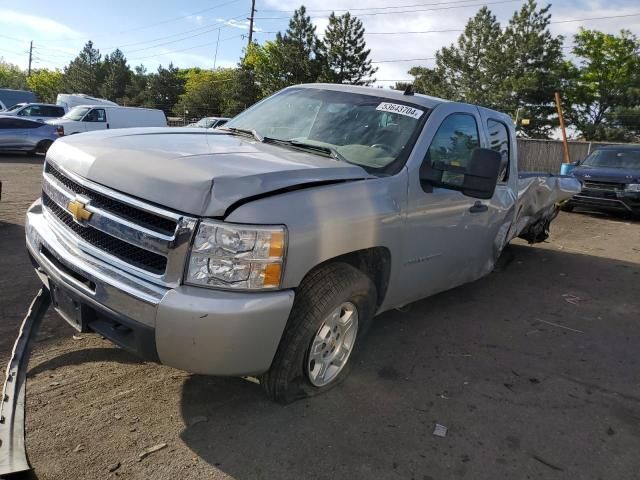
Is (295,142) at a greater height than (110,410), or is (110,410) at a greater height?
(295,142)

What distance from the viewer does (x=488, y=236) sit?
15.1 feet

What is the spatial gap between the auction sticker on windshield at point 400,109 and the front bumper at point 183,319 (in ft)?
6.10

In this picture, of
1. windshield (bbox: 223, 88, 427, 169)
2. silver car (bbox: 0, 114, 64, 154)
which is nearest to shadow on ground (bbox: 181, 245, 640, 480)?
windshield (bbox: 223, 88, 427, 169)

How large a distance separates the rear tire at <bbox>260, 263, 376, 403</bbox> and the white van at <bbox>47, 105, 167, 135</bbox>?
1770 cm

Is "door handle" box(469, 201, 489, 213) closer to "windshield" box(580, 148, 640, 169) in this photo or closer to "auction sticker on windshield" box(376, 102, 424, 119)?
"auction sticker on windshield" box(376, 102, 424, 119)

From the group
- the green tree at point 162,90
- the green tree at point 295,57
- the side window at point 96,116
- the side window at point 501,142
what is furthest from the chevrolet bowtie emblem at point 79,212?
the green tree at point 162,90

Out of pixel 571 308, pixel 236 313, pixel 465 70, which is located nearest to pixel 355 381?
pixel 236 313

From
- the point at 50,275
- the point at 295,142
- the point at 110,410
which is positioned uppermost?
the point at 295,142

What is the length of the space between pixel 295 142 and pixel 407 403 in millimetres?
1865

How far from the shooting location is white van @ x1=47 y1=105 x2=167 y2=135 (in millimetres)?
18844

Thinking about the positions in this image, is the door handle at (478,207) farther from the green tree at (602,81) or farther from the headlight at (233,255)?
the green tree at (602,81)

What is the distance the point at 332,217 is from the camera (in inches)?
109

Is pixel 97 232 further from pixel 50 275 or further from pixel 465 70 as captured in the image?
pixel 465 70

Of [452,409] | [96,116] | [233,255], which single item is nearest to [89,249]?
[233,255]
